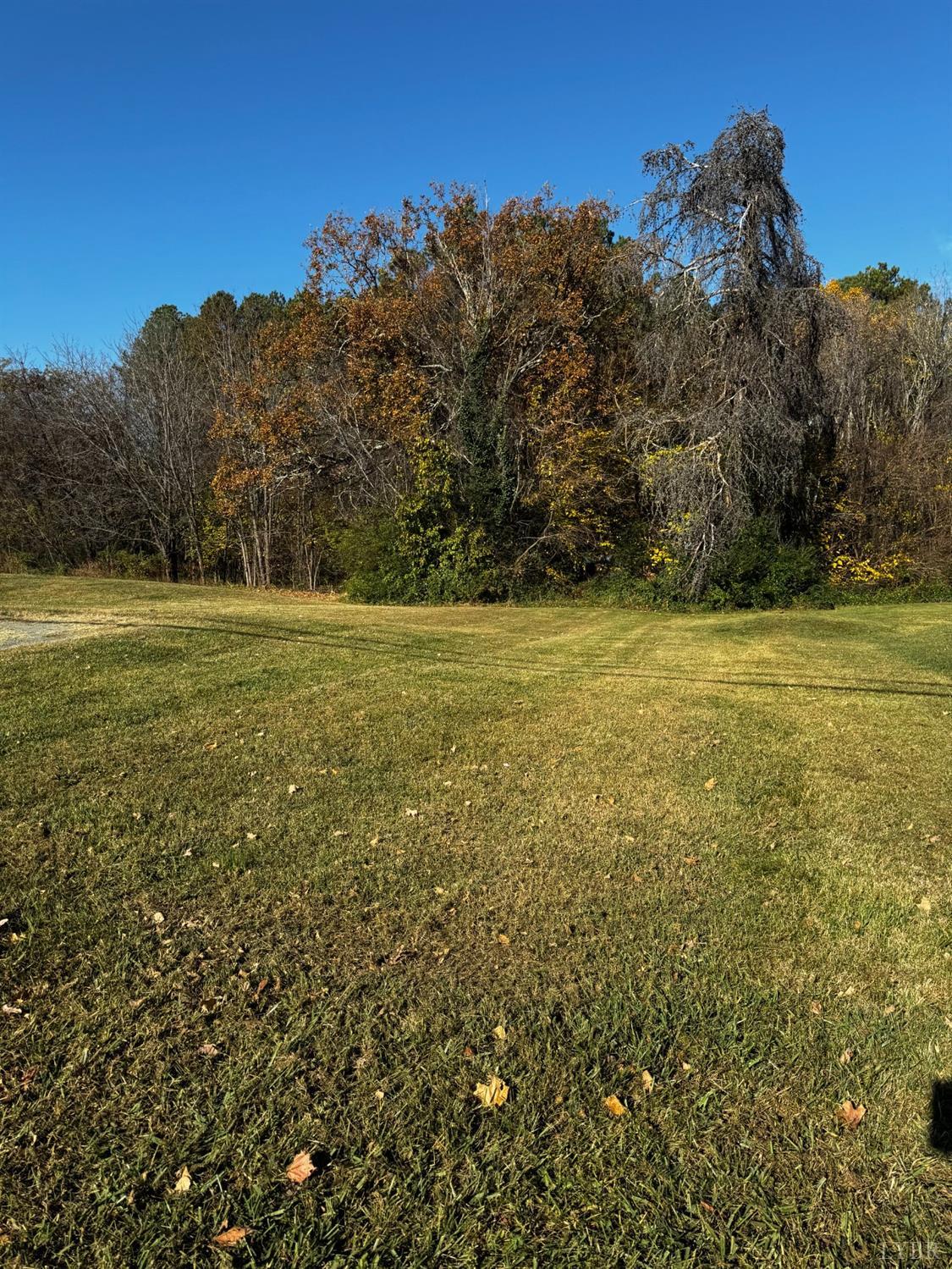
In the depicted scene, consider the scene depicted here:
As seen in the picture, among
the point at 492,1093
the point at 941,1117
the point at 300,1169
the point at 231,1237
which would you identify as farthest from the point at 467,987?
the point at 941,1117

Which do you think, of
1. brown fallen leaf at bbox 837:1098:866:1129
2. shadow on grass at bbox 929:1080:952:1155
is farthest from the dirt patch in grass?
shadow on grass at bbox 929:1080:952:1155

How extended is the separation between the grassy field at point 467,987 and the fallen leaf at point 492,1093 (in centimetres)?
4

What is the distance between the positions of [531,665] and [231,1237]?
24.6 ft

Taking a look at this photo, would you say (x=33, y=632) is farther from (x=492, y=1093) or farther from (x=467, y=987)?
(x=492, y=1093)

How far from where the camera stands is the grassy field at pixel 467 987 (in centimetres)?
202

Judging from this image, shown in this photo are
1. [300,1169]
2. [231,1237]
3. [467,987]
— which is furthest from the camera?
[467,987]

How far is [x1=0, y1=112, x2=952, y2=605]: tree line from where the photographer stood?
54.1 ft

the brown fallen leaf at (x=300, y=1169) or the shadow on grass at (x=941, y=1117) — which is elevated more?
the brown fallen leaf at (x=300, y=1169)

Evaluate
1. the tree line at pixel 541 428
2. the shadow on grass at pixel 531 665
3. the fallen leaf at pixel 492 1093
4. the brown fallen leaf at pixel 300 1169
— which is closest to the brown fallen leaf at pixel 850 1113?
the fallen leaf at pixel 492 1093

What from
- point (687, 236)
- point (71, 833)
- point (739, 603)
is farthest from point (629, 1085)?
point (687, 236)

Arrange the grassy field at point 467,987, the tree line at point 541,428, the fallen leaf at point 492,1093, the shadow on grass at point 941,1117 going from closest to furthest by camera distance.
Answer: the grassy field at point 467,987
the shadow on grass at point 941,1117
the fallen leaf at point 492,1093
the tree line at point 541,428

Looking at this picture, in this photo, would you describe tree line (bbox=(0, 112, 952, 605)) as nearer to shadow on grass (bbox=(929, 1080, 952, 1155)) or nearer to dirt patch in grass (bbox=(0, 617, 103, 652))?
dirt patch in grass (bbox=(0, 617, 103, 652))

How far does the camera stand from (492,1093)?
7.97 feet

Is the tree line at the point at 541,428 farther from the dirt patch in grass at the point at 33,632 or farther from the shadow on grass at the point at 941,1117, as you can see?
the shadow on grass at the point at 941,1117
